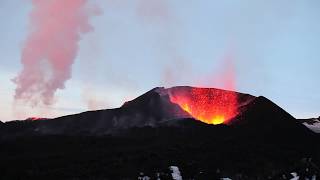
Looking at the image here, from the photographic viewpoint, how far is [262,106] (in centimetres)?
17188

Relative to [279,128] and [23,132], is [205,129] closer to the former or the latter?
[279,128]

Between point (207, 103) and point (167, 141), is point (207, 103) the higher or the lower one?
the higher one

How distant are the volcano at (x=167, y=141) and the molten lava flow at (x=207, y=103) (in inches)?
12.2

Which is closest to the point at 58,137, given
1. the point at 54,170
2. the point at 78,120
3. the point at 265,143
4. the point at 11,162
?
the point at 78,120

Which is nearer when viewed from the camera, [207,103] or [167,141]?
[167,141]

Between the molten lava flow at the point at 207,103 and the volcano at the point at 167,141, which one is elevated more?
the molten lava flow at the point at 207,103

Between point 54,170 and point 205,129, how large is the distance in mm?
57619

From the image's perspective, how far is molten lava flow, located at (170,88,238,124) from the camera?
180 meters

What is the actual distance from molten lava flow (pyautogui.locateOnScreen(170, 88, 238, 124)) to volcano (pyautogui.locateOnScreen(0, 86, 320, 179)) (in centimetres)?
31

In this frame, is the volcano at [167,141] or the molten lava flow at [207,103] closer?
the volcano at [167,141]

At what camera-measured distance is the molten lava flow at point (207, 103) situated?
590 feet

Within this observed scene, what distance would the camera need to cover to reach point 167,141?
145375mm

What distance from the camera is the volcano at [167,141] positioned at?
112250mm

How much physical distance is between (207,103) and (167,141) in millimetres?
39308
